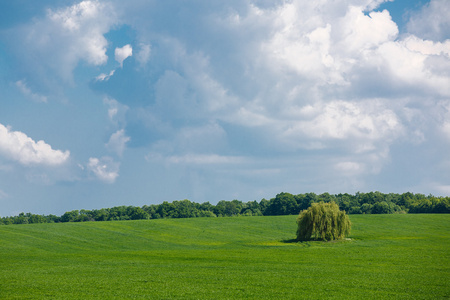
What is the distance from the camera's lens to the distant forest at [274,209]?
139125 millimetres

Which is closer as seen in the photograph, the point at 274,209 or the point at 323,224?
the point at 323,224

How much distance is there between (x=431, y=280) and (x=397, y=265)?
359 inches

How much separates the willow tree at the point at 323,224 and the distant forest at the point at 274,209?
244ft

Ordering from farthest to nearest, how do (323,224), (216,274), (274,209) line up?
(274,209) → (323,224) → (216,274)

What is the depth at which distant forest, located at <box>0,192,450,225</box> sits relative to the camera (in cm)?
13912

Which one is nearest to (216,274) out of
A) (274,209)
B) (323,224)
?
(323,224)

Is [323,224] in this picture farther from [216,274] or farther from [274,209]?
[274,209]

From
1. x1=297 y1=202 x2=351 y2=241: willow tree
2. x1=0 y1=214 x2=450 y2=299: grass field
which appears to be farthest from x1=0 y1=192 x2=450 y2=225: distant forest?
x1=0 y1=214 x2=450 y2=299: grass field

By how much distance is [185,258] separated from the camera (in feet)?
Result: 151

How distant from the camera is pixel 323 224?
224 feet

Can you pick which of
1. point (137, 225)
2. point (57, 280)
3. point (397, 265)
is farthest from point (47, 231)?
point (397, 265)

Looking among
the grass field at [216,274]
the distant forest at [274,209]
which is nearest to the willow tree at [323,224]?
the grass field at [216,274]

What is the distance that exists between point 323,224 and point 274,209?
92.6m

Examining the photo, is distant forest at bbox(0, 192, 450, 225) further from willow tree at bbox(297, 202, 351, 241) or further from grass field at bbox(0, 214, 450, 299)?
grass field at bbox(0, 214, 450, 299)
